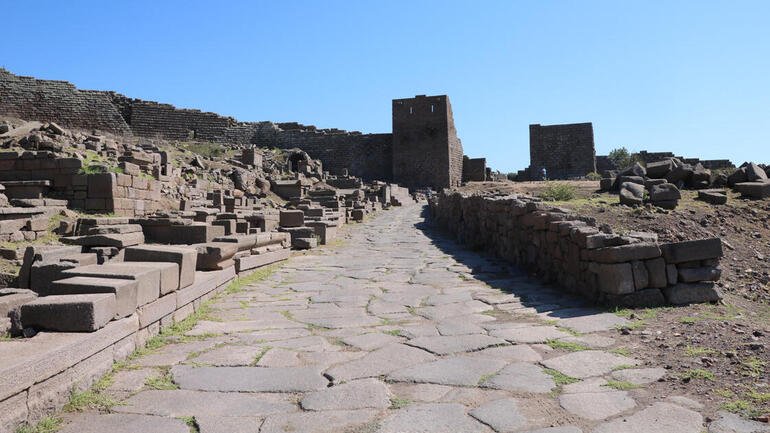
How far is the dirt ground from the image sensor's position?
3.34 metres

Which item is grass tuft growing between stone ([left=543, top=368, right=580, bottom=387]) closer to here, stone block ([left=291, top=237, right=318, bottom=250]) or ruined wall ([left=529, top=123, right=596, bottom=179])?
stone block ([left=291, top=237, right=318, bottom=250])

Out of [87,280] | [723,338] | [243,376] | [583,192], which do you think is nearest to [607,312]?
[723,338]

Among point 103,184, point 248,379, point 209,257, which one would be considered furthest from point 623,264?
point 103,184

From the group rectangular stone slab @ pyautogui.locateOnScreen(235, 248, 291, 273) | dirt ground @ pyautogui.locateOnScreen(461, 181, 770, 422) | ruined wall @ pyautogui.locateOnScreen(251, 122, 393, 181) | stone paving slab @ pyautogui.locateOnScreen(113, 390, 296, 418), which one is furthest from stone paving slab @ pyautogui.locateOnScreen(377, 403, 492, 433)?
ruined wall @ pyautogui.locateOnScreen(251, 122, 393, 181)

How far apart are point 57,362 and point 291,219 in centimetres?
1081

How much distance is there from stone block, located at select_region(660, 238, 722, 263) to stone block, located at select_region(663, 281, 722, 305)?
0.26 m

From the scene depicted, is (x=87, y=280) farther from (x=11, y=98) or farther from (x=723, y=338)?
(x=11, y=98)

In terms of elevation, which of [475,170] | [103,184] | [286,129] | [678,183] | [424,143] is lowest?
[678,183]

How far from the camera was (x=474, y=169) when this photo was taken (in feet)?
130

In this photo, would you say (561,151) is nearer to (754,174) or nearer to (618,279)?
(754,174)

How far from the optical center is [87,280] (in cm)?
438

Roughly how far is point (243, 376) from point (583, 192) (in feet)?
40.5

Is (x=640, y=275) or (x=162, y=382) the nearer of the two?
(x=162, y=382)

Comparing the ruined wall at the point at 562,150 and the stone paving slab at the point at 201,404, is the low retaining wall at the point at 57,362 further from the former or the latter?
the ruined wall at the point at 562,150
